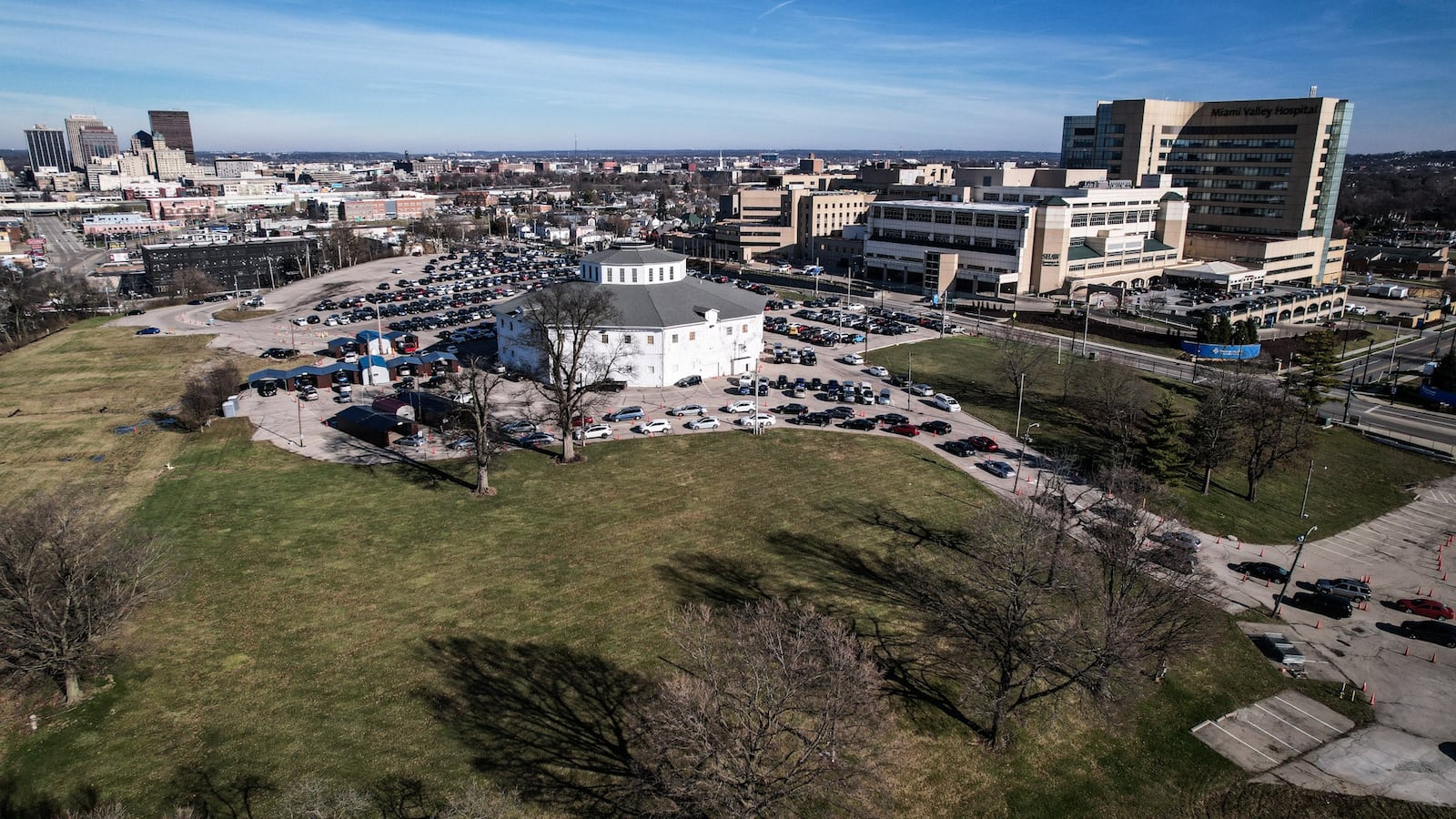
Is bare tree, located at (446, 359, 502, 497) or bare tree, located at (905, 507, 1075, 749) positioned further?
bare tree, located at (446, 359, 502, 497)

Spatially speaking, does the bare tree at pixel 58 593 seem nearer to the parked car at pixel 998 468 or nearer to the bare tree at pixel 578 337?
the bare tree at pixel 578 337

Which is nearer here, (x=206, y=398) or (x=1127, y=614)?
(x=1127, y=614)

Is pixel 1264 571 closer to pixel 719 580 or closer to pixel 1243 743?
pixel 1243 743

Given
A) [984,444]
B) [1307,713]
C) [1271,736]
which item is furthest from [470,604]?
[984,444]

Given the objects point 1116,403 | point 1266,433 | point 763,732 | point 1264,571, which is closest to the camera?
point 763,732

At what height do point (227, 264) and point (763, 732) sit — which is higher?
point (227, 264)

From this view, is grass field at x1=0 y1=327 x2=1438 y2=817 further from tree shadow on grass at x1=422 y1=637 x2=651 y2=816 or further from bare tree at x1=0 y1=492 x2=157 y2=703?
bare tree at x1=0 y1=492 x2=157 y2=703

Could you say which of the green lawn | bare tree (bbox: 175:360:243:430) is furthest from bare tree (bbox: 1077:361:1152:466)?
bare tree (bbox: 175:360:243:430)

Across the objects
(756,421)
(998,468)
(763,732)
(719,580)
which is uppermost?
(763,732)

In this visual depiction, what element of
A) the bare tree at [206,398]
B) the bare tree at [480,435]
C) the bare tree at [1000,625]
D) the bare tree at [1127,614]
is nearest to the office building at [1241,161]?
the bare tree at [1127,614]
